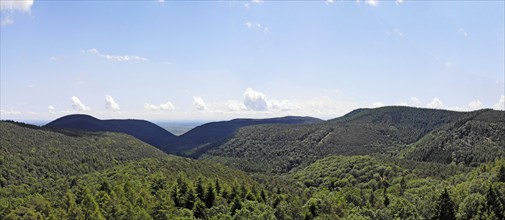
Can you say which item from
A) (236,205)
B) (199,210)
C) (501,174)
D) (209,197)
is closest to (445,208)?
(501,174)

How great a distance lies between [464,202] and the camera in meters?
142

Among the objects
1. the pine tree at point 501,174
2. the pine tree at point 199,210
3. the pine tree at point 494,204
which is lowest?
the pine tree at point 199,210

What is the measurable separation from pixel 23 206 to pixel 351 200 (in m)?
114

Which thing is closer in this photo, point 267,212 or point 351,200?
point 267,212

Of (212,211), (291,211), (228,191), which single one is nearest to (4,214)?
(212,211)

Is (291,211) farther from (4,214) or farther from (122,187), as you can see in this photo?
(4,214)

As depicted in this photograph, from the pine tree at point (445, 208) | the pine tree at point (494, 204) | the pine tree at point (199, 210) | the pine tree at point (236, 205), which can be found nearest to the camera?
the pine tree at point (199, 210)

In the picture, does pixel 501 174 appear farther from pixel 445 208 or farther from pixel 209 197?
pixel 209 197

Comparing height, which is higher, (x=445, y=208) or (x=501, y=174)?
(x=501, y=174)

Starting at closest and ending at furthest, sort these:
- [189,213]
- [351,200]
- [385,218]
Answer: [189,213] → [385,218] → [351,200]

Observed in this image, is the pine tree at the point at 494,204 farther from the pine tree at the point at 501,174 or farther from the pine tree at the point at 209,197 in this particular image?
the pine tree at the point at 209,197

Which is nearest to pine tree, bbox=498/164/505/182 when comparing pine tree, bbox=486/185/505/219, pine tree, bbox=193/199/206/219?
pine tree, bbox=486/185/505/219

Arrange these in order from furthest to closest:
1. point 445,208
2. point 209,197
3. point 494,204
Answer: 1. point 445,208
2. point 209,197
3. point 494,204

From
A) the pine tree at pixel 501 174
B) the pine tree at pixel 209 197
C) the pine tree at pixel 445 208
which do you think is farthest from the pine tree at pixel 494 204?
the pine tree at pixel 209 197
